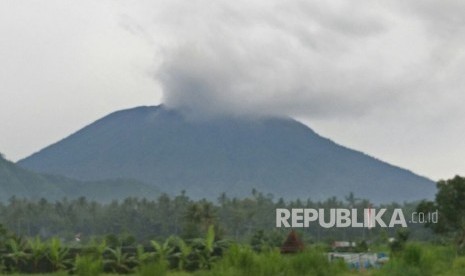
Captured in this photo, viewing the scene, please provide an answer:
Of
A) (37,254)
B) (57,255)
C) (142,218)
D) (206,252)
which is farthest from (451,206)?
(142,218)

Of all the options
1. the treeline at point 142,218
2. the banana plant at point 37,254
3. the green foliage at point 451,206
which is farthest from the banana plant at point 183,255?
the treeline at point 142,218

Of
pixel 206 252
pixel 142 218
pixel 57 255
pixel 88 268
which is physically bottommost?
pixel 88 268

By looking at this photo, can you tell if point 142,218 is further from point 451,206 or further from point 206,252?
point 206,252

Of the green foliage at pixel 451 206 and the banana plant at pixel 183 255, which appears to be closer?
the banana plant at pixel 183 255

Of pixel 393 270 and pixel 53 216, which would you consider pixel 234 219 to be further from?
pixel 393 270

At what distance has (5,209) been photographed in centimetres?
9425

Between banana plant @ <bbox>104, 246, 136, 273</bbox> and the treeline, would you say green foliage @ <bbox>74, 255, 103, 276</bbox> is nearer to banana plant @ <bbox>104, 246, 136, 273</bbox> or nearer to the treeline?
banana plant @ <bbox>104, 246, 136, 273</bbox>

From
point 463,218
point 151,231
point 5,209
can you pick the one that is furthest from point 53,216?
point 463,218

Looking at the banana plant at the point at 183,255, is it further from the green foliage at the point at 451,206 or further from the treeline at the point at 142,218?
the treeline at the point at 142,218

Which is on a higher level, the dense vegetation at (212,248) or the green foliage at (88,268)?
the dense vegetation at (212,248)

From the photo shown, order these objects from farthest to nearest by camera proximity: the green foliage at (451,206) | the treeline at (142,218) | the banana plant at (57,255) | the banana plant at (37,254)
Result: the treeline at (142,218) < the green foliage at (451,206) < the banana plant at (37,254) < the banana plant at (57,255)

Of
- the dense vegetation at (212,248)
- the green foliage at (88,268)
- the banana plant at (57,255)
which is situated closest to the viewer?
the green foliage at (88,268)

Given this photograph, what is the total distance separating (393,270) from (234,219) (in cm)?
7774

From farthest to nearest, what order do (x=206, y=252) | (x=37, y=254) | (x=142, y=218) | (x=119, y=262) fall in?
(x=142, y=218) → (x=206, y=252) → (x=37, y=254) → (x=119, y=262)
